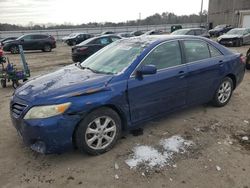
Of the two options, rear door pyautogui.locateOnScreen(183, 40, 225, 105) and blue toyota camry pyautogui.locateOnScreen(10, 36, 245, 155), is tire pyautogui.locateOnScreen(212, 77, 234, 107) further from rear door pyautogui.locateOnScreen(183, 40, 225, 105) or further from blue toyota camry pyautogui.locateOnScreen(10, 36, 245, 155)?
rear door pyautogui.locateOnScreen(183, 40, 225, 105)

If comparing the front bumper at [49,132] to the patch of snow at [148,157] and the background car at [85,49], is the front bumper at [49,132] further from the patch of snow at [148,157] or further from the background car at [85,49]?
the background car at [85,49]

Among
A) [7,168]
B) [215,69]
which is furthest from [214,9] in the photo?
[7,168]

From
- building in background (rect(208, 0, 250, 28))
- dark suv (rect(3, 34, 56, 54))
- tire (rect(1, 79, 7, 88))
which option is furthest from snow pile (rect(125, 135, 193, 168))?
building in background (rect(208, 0, 250, 28))

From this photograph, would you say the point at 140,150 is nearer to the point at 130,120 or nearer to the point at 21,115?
the point at 130,120

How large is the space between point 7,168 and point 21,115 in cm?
78

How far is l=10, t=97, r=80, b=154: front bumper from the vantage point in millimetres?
3285

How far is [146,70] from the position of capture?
3.90 meters

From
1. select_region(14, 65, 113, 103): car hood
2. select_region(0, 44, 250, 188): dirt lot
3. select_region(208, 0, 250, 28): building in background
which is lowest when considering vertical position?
select_region(0, 44, 250, 188): dirt lot

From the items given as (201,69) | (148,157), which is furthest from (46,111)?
(201,69)

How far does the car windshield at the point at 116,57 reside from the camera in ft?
13.5

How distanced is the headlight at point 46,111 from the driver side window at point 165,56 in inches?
55.9

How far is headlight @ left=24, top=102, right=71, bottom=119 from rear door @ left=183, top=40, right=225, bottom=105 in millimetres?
2307

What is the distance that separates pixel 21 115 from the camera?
11.3 ft

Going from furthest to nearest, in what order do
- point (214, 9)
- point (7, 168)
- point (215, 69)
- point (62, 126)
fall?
point (214, 9), point (215, 69), point (7, 168), point (62, 126)
